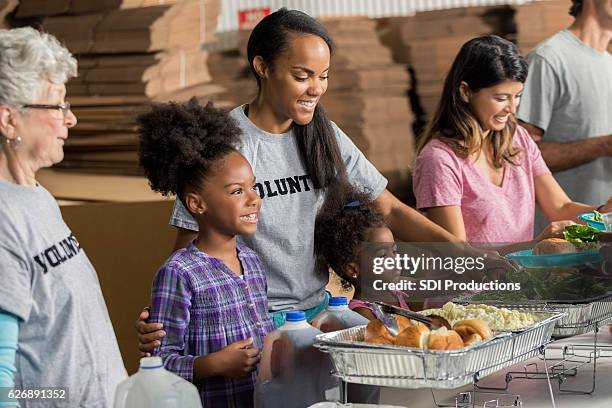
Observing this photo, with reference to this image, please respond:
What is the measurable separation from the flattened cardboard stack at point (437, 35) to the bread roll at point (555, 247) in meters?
1.72

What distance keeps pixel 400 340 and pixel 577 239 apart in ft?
2.90

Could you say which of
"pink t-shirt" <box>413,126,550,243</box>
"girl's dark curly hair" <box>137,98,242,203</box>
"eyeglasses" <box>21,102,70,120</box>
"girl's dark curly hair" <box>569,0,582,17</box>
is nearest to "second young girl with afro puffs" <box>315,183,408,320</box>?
"girl's dark curly hair" <box>137,98,242,203</box>

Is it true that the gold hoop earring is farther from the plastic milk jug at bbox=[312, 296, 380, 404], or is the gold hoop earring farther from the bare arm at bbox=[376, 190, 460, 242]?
the bare arm at bbox=[376, 190, 460, 242]

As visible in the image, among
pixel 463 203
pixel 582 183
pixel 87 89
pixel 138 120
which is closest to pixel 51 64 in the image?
pixel 138 120

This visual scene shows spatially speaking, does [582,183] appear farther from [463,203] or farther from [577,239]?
[577,239]

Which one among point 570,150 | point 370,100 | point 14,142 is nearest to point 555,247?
point 14,142

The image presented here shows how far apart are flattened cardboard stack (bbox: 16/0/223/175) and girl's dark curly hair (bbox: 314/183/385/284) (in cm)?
139

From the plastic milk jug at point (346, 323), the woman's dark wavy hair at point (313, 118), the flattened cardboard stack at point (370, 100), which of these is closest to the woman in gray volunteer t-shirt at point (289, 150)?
the woman's dark wavy hair at point (313, 118)

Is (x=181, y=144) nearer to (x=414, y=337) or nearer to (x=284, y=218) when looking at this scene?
(x=284, y=218)

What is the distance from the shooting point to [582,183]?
12.4ft

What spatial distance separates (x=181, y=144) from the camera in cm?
228

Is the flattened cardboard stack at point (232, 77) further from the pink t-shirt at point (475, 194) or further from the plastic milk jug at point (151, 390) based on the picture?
the plastic milk jug at point (151, 390)

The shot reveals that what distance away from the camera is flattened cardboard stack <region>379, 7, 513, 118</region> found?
4.09 m

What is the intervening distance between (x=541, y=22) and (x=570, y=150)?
655 mm
